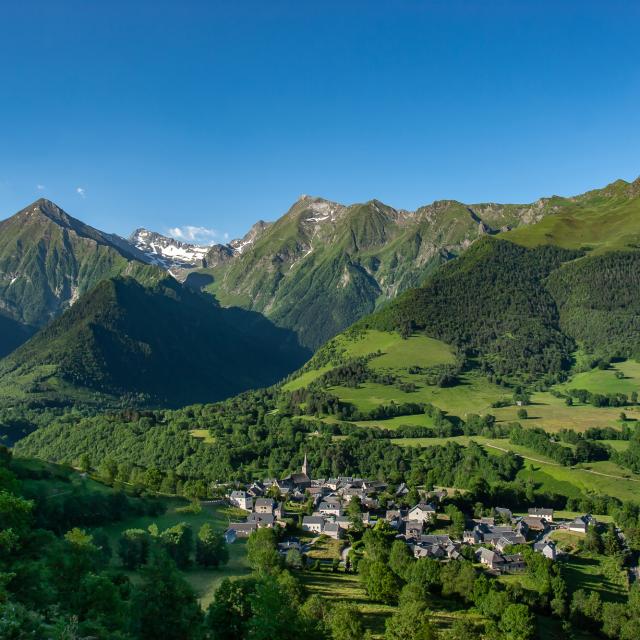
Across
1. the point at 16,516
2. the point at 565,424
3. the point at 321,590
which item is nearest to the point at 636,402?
the point at 565,424

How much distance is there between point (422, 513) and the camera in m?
104

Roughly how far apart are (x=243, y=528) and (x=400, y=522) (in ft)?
82.1

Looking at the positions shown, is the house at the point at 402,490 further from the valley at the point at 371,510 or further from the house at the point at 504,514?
the house at the point at 504,514

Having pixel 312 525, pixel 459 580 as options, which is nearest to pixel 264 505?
pixel 312 525

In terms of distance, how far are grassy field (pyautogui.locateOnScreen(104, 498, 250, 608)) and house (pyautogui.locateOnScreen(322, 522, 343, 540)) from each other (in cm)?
1380

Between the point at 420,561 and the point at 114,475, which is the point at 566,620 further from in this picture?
the point at 114,475

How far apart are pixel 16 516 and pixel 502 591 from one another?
48.2m

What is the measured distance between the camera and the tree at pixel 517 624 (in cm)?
5741

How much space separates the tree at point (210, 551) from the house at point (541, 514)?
59255 mm

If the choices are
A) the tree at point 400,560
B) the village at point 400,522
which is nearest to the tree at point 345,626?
the tree at point 400,560

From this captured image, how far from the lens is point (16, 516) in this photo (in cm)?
4609

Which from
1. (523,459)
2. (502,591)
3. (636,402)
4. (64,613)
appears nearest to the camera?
(64,613)

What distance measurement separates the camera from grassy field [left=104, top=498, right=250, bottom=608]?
65.8 metres

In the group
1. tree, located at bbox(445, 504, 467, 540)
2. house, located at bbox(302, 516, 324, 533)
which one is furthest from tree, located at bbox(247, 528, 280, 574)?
tree, located at bbox(445, 504, 467, 540)
